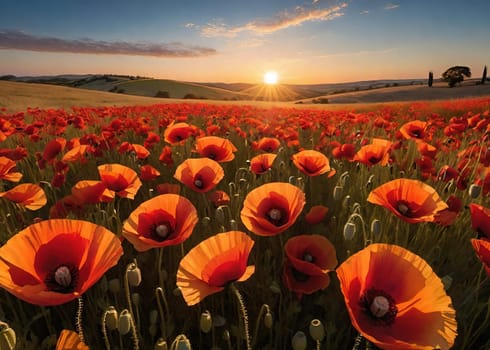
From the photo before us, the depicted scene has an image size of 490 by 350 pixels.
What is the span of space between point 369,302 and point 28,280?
0.93m

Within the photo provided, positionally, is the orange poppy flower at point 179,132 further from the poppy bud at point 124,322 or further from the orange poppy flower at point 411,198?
the poppy bud at point 124,322

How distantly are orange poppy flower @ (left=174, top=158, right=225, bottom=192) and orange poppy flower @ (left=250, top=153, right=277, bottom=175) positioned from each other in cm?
45

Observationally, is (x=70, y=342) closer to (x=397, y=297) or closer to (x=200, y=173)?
(x=397, y=297)

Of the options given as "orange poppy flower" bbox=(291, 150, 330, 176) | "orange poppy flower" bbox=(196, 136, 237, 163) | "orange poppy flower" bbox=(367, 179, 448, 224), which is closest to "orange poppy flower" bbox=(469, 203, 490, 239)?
"orange poppy flower" bbox=(367, 179, 448, 224)

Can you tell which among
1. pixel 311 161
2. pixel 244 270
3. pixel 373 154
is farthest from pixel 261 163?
pixel 244 270

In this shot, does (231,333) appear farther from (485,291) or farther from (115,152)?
(115,152)

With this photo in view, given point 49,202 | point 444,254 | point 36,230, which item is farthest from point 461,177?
point 49,202

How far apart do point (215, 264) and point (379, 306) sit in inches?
17.7

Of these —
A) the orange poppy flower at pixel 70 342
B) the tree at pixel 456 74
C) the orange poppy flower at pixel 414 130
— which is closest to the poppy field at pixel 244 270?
the orange poppy flower at pixel 70 342

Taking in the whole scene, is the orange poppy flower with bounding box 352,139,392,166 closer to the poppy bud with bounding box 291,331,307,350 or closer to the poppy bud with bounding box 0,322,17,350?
the poppy bud with bounding box 291,331,307,350

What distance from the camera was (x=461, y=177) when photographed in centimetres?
213

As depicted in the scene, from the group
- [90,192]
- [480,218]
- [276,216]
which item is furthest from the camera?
[90,192]

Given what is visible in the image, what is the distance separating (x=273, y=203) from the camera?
4.57ft

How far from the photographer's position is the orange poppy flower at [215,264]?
0.95 meters
